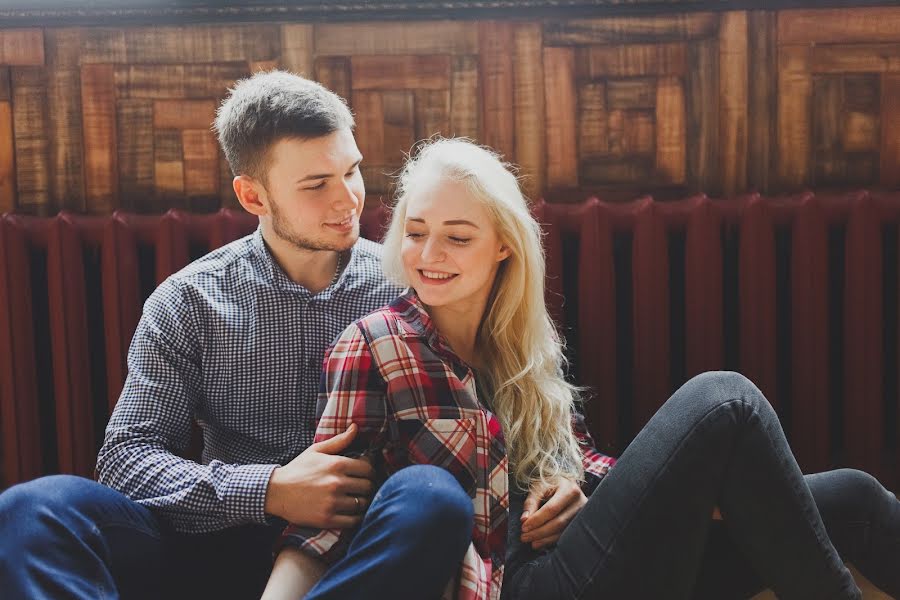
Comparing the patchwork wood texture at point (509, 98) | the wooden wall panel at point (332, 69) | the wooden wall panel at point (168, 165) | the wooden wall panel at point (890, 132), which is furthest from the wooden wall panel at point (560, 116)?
the wooden wall panel at point (168, 165)

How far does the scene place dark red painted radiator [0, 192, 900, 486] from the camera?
1568 mm

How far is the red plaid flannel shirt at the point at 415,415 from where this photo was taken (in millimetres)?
1092

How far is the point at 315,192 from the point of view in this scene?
1.28m

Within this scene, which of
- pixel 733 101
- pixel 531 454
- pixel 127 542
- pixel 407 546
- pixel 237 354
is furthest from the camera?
pixel 733 101

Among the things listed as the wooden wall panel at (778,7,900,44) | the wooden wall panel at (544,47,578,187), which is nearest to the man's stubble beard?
the wooden wall panel at (544,47,578,187)

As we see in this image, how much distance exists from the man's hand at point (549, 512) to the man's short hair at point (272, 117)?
573mm

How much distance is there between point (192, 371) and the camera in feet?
4.18

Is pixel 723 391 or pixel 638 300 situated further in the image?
pixel 638 300

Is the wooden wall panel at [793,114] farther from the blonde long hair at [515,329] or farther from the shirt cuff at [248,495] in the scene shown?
the shirt cuff at [248,495]

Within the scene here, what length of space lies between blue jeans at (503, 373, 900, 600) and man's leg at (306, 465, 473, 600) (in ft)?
0.51

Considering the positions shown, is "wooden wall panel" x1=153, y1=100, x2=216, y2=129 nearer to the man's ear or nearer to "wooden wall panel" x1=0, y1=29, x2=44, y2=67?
"wooden wall panel" x1=0, y1=29, x2=44, y2=67

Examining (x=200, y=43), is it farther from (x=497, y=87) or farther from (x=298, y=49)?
(x=497, y=87)

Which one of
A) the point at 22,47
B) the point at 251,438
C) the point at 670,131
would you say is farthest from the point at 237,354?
the point at 670,131

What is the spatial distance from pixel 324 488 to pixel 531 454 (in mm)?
284
